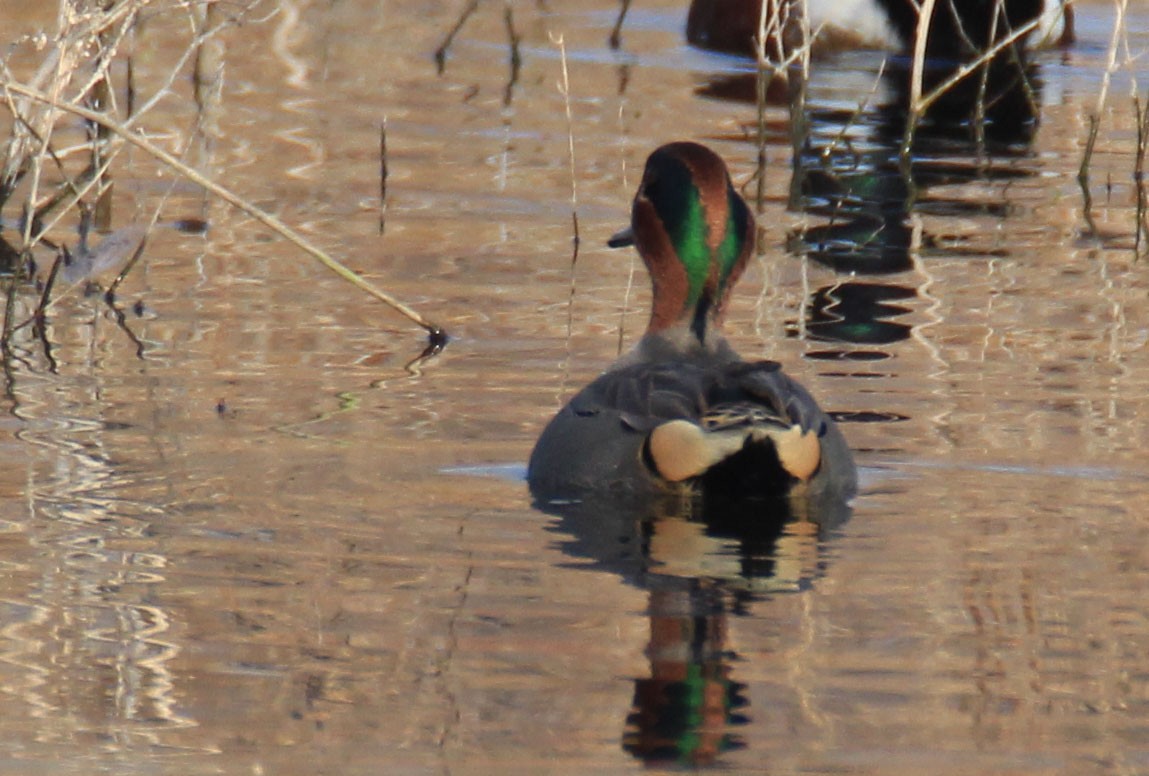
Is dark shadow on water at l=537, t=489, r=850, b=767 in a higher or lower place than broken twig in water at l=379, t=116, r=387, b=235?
higher

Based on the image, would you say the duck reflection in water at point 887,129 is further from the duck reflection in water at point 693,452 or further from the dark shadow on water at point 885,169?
the duck reflection in water at point 693,452

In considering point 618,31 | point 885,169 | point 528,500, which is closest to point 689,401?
point 528,500

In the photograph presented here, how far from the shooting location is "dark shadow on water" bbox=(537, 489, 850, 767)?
5.04 metres

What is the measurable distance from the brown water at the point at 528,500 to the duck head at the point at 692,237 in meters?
0.61

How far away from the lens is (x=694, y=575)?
20.8 feet

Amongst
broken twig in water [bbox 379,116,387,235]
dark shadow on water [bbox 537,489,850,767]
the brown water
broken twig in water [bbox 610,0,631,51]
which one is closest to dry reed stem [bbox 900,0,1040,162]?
the brown water

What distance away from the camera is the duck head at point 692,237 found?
7.62m

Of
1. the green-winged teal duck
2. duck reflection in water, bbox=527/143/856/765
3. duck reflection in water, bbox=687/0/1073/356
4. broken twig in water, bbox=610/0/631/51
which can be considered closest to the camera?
duck reflection in water, bbox=527/143/856/765

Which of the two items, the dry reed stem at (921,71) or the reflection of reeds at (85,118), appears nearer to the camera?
the reflection of reeds at (85,118)

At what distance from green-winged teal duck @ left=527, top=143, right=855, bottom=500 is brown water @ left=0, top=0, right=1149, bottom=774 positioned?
0.17 m

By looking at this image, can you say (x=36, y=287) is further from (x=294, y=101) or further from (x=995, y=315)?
(x=294, y=101)

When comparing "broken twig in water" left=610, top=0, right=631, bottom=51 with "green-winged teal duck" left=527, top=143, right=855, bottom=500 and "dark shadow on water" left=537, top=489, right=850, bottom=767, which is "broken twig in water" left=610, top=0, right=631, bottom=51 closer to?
"green-winged teal duck" left=527, top=143, right=855, bottom=500

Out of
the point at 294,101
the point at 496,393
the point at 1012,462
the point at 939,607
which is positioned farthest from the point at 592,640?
the point at 294,101

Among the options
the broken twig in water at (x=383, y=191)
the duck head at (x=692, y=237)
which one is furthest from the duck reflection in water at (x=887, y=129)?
the broken twig in water at (x=383, y=191)
